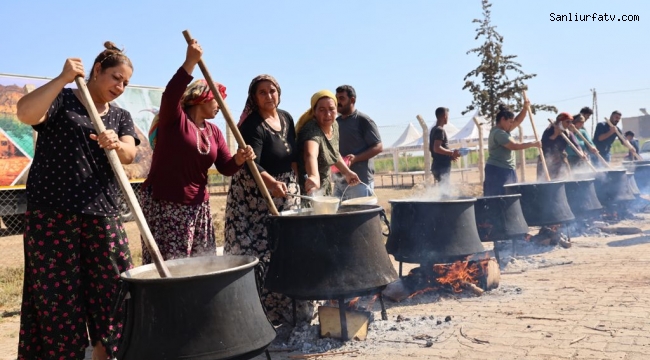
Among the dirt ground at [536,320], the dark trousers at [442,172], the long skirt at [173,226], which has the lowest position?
the dirt ground at [536,320]

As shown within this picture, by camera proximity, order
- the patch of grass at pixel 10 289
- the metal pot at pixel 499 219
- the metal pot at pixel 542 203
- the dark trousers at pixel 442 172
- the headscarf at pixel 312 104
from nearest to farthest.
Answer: the headscarf at pixel 312 104
the patch of grass at pixel 10 289
the metal pot at pixel 499 219
the metal pot at pixel 542 203
the dark trousers at pixel 442 172

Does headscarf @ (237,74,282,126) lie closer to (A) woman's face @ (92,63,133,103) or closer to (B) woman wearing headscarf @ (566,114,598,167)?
(A) woman's face @ (92,63,133,103)

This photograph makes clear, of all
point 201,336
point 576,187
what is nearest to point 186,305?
point 201,336

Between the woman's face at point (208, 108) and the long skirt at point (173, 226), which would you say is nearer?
the long skirt at point (173, 226)

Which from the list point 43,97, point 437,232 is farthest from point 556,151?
point 43,97

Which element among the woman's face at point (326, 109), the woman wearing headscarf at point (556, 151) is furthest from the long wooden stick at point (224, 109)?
the woman wearing headscarf at point (556, 151)

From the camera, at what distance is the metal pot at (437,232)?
5012mm

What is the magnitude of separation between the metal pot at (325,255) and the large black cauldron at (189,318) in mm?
1047

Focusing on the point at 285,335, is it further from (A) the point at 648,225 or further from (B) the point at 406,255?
(A) the point at 648,225

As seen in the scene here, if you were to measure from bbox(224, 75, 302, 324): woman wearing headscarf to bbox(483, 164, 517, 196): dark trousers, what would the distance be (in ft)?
14.4

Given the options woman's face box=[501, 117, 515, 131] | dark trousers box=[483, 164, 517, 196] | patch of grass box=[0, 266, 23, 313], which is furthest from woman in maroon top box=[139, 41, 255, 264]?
dark trousers box=[483, 164, 517, 196]

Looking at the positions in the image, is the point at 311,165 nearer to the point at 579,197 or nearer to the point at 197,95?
the point at 197,95

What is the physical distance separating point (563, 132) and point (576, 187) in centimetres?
199

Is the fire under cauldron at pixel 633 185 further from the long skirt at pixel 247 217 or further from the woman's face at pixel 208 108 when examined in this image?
the woman's face at pixel 208 108
